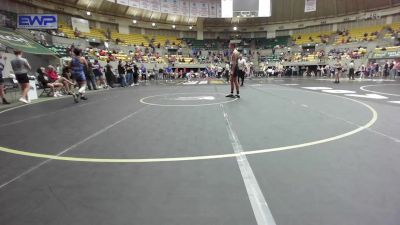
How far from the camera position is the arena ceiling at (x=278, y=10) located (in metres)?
37.1

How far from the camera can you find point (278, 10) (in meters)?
46.6

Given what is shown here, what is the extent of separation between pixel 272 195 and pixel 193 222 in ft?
2.44

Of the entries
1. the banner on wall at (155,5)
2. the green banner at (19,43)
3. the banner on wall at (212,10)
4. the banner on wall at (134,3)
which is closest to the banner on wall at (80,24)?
the banner on wall at (134,3)

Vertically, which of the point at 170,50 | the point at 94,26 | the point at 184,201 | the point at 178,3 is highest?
the point at 178,3

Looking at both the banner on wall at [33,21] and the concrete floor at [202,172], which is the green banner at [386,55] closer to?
the concrete floor at [202,172]

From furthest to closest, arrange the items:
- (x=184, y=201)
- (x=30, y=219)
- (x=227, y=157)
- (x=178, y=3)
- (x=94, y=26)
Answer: (x=178, y=3), (x=94, y=26), (x=227, y=157), (x=184, y=201), (x=30, y=219)

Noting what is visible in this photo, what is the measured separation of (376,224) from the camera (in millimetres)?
1916

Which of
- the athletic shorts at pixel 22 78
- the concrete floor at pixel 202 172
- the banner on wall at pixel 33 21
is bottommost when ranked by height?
the concrete floor at pixel 202 172

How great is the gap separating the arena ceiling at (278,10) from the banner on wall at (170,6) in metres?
3.42

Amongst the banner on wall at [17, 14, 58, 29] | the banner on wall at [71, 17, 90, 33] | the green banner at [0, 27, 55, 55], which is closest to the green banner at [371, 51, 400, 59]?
the banner on wall at [17, 14, 58, 29]

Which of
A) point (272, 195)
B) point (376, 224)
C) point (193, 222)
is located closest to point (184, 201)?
point (193, 222)

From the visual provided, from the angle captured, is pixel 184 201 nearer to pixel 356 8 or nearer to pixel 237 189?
pixel 237 189

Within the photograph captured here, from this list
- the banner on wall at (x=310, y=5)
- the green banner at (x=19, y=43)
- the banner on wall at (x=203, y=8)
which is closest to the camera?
the green banner at (x=19, y=43)

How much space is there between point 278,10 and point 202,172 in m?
48.4
